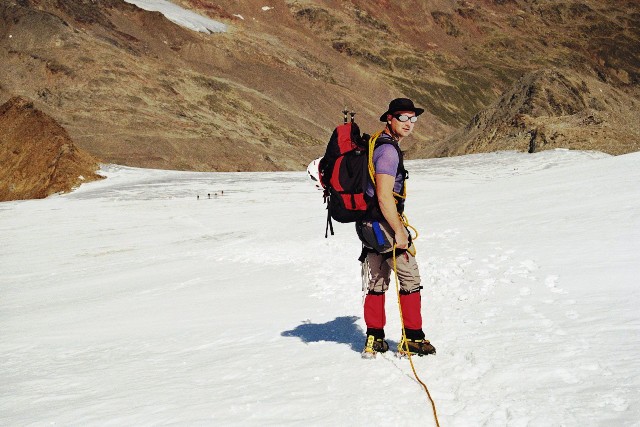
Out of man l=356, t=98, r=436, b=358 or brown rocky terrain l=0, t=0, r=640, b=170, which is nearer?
man l=356, t=98, r=436, b=358

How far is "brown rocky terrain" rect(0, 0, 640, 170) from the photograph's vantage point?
47375mm

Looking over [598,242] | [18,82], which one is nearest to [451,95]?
[18,82]

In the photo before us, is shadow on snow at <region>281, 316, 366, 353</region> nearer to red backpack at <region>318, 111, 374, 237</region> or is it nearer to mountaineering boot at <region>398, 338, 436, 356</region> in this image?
mountaineering boot at <region>398, 338, 436, 356</region>

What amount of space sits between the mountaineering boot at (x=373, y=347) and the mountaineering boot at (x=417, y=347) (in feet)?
0.55

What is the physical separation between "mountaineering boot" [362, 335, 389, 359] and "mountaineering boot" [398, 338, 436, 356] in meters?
0.17

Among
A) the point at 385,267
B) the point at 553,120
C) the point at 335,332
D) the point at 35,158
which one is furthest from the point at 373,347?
the point at 35,158

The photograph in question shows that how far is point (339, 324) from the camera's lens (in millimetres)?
6391

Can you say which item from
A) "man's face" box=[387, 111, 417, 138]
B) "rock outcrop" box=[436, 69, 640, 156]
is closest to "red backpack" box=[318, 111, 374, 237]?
"man's face" box=[387, 111, 417, 138]

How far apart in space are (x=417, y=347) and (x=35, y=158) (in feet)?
116

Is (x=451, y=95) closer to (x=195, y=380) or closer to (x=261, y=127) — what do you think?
(x=261, y=127)

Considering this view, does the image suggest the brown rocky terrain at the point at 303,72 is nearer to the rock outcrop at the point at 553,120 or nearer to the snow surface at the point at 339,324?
the rock outcrop at the point at 553,120

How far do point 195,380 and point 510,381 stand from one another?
233 cm

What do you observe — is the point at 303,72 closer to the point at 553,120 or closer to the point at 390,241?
the point at 553,120

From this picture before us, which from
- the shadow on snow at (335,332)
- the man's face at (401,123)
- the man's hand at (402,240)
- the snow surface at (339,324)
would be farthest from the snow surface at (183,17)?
the man's hand at (402,240)
